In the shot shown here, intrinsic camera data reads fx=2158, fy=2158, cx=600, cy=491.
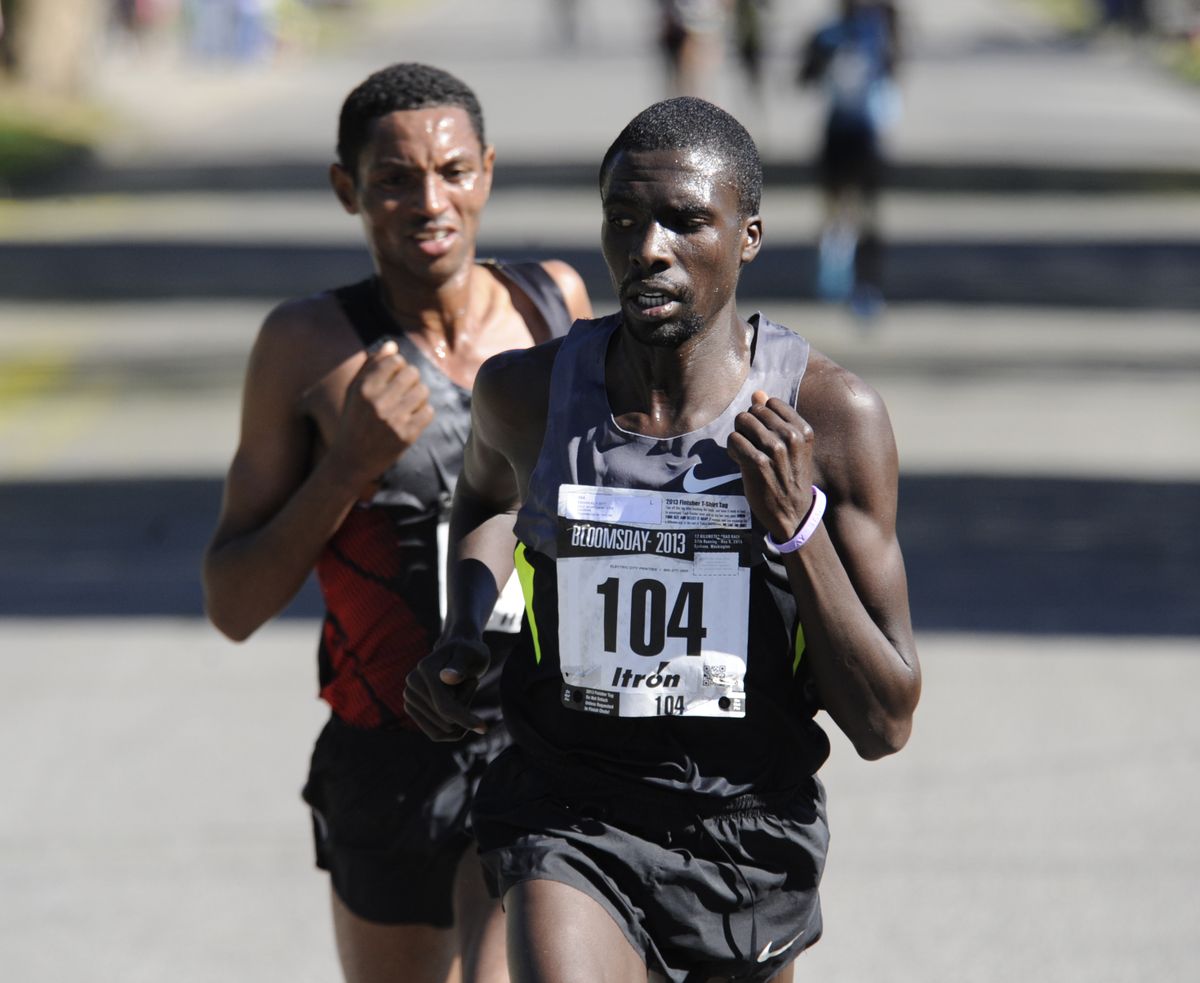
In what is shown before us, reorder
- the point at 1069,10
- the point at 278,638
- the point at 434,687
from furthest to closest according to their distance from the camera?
the point at 1069,10 < the point at 278,638 < the point at 434,687

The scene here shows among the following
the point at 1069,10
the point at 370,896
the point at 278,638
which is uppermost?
the point at 370,896

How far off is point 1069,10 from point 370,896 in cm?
4864

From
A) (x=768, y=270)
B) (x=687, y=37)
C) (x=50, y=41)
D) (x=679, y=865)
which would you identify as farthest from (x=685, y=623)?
(x=50, y=41)

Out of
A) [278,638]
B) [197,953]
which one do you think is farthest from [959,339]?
[197,953]

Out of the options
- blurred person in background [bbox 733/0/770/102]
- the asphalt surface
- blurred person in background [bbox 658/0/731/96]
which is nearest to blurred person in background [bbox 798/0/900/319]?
the asphalt surface

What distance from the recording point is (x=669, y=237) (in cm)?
279

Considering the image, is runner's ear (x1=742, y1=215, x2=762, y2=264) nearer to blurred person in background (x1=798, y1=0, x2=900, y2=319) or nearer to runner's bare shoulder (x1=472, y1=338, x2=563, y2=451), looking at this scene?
runner's bare shoulder (x1=472, y1=338, x2=563, y2=451)

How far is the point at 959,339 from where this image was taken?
1398 centimetres

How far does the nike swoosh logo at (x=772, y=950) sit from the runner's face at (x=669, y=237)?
0.82 meters

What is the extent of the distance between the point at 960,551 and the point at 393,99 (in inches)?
222

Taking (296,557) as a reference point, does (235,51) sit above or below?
below

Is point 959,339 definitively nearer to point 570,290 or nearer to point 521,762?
point 570,290

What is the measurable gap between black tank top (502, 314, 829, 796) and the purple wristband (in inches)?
4.1

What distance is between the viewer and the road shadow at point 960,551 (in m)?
8.12
